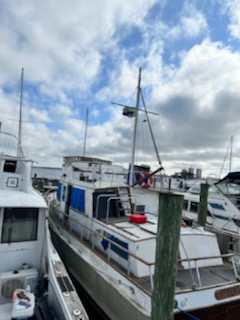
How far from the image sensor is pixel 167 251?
3787 millimetres

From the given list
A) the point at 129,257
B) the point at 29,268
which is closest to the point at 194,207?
the point at 129,257

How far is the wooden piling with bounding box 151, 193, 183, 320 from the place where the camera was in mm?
3770

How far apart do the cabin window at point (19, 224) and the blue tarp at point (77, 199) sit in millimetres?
2634

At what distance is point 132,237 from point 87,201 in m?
2.62

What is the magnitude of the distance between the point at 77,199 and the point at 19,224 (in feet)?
10.6

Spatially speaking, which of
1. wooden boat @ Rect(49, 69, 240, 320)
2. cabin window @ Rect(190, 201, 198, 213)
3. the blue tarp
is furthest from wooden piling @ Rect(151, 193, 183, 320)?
cabin window @ Rect(190, 201, 198, 213)

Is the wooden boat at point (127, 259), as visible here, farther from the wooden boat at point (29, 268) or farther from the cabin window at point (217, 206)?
the cabin window at point (217, 206)

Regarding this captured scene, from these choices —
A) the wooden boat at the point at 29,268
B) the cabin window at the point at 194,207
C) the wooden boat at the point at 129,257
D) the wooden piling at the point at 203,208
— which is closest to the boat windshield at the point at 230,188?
the cabin window at the point at 194,207

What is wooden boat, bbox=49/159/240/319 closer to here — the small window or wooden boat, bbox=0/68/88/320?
wooden boat, bbox=0/68/88/320

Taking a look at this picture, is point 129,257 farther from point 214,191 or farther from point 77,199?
point 214,191

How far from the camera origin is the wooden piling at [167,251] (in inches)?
148

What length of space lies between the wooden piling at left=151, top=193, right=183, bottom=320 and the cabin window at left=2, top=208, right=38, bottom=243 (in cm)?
319

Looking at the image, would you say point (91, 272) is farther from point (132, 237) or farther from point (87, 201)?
point (87, 201)

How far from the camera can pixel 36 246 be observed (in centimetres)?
565
